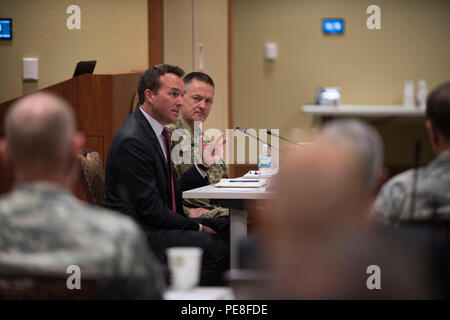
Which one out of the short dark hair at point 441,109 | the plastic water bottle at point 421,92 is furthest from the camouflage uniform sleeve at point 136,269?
the plastic water bottle at point 421,92

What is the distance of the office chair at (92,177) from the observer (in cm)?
266

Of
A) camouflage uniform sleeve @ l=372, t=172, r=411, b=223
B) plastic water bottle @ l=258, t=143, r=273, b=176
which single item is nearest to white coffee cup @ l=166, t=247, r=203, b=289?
camouflage uniform sleeve @ l=372, t=172, r=411, b=223

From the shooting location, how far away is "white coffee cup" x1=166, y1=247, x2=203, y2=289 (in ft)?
4.33

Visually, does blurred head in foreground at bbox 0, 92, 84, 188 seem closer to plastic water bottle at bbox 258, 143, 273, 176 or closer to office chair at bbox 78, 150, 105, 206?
office chair at bbox 78, 150, 105, 206

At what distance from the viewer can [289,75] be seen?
6.49 metres

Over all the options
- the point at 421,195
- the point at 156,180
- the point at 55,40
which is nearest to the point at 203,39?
the point at 55,40

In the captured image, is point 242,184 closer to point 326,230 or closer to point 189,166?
point 189,166

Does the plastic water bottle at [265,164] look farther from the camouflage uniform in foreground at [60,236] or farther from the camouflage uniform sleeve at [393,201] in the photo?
the camouflage uniform in foreground at [60,236]

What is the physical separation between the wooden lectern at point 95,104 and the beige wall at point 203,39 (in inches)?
52.5

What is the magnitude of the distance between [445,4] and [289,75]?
1.91 meters

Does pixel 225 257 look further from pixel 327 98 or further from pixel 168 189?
pixel 327 98

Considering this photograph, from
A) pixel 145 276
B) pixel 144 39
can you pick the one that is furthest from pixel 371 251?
pixel 144 39

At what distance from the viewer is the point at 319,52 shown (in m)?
6.49

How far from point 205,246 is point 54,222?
71.7 inches
